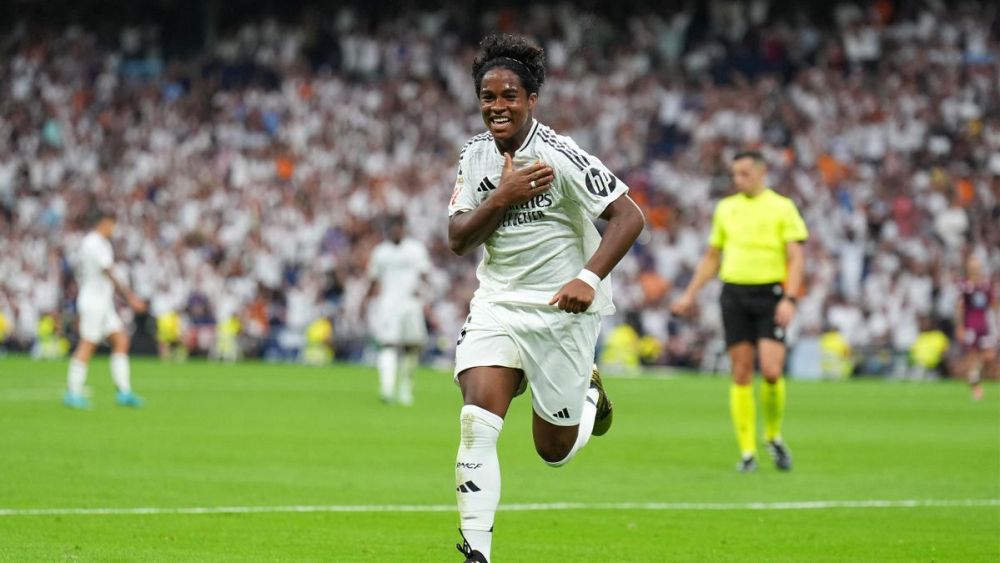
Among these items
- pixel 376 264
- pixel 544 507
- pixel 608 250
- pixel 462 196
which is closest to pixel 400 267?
pixel 376 264

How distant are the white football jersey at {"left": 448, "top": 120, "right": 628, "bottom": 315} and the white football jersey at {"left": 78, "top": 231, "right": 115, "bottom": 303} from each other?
13189 mm

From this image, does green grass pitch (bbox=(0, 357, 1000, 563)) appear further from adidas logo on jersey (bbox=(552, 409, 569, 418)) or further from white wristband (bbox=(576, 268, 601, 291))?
white wristband (bbox=(576, 268, 601, 291))

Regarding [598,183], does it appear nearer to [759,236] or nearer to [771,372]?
[771,372]

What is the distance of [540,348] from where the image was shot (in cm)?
761

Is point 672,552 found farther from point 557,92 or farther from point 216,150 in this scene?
point 216,150

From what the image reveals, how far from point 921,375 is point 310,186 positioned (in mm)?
15981

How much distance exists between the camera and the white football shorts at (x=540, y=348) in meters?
7.57

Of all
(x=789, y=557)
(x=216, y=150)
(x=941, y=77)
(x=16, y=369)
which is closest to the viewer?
(x=789, y=557)

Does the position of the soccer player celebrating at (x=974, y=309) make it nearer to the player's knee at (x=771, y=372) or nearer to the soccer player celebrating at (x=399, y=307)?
the soccer player celebrating at (x=399, y=307)

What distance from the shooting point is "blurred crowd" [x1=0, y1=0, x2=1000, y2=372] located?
3353 centimetres

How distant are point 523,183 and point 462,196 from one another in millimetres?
474

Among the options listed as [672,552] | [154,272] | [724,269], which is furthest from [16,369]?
[672,552]

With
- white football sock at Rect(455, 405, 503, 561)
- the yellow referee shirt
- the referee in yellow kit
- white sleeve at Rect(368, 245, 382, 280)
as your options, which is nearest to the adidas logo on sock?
white football sock at Rect(455, 405, 503, 561)

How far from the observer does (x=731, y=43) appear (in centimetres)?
A: 3916
